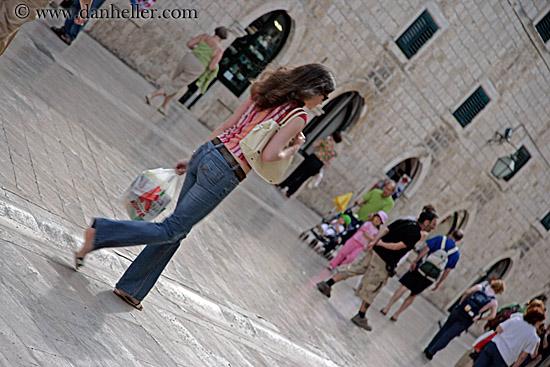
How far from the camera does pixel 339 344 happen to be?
20.6ft

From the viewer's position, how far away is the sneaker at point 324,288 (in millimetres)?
7828

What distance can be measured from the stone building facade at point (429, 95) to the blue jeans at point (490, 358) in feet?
23.1

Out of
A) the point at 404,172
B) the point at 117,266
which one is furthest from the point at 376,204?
the point at 117,266

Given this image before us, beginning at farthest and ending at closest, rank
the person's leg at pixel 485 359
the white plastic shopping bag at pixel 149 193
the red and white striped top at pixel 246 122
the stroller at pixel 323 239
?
the stroller at pixel 323 239 → the person's leg at pixel 485 359 → the white plastic shopping bag at pixel 149 193 → the red and white striped top at pixel 246 122

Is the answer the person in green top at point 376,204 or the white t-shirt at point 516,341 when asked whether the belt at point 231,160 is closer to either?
the white t-shirt at point 516,341

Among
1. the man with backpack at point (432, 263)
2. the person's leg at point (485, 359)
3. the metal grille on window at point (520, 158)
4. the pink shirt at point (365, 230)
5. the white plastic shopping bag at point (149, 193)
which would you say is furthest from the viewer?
A: the metal grille on window at point (520, 158)

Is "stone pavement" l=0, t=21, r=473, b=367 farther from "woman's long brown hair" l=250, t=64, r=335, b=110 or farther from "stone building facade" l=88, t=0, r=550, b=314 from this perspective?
"stone building facade" l=88, t=0, r=550, b=314

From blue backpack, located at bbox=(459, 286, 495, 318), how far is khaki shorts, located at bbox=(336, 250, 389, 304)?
136 centimetres

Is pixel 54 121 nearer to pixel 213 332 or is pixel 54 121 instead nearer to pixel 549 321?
pixel 213 332

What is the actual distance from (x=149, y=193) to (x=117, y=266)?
63 centimetres

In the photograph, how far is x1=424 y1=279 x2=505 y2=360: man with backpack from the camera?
27.8ft

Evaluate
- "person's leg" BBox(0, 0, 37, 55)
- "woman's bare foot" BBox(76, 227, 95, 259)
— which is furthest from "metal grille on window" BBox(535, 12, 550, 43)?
"woman's bare foot" BBox(76, 227, 95, 259)

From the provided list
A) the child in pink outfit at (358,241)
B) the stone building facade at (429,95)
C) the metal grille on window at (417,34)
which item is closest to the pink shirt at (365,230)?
the child in pink outfit at (358,241)

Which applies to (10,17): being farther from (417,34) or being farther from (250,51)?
(417,34)
